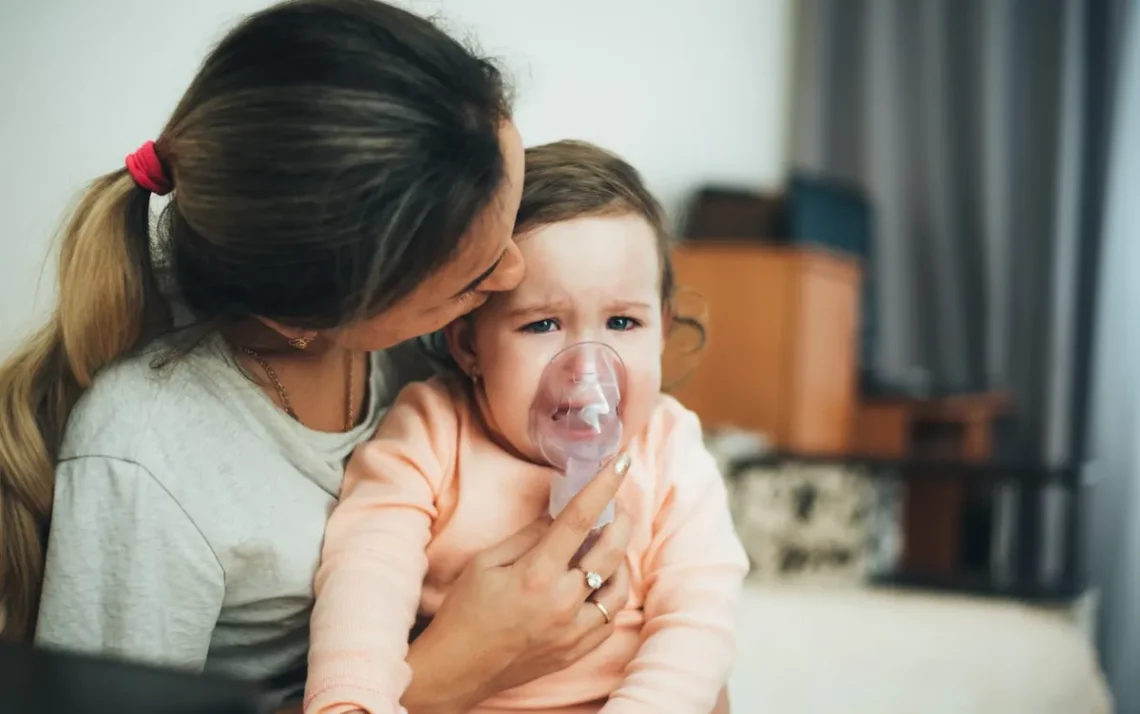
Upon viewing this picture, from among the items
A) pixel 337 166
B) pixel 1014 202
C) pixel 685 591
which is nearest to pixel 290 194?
pixel 337 166

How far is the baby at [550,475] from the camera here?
3.09ft

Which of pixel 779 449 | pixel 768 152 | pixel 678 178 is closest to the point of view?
pixel 779 449

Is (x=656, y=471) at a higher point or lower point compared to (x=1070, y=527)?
higher

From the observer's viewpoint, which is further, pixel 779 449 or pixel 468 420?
pixel 779 449

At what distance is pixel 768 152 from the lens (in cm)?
387

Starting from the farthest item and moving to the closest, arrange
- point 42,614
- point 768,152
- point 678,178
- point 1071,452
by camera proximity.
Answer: point 768,152, point 1071,452, point 678,178, point 42,614

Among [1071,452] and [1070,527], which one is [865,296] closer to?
[1071,452]

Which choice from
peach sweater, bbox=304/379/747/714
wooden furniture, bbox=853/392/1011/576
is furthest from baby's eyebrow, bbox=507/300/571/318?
wooden furniture, bbox=853/392/1011/576

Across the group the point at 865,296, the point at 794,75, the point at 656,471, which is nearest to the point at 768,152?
the point at 794,75

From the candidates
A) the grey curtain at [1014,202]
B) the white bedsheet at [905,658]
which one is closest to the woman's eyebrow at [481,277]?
the white bedsheet at [905,658]

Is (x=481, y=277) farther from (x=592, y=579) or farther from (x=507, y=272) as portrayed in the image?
(x=592, y=579)

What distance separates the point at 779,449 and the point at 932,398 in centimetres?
60

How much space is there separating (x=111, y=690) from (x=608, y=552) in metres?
0.52

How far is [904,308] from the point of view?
146 inches
